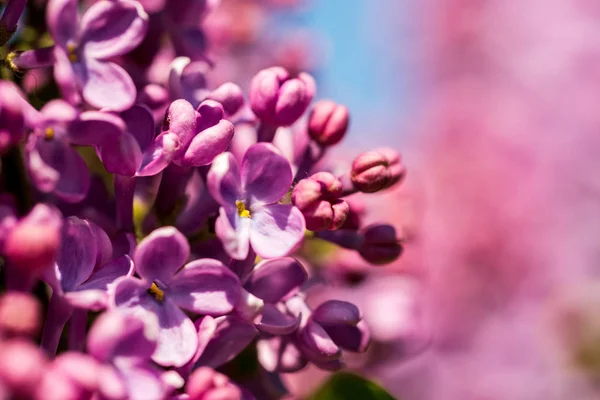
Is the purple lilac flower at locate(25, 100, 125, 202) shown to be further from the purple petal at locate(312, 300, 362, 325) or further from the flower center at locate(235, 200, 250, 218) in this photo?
the purple petal at locate(312, 300, 362, 325)

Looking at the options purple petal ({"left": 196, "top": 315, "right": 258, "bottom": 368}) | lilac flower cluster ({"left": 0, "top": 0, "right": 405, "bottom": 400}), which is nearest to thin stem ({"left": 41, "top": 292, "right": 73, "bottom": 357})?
lilac flower cluster ({"left": 0, "top": 0, "right": 405, "bottom": 400})

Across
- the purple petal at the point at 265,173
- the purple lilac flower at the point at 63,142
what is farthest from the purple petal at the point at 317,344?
the purple lilac flower at the point at 63,142

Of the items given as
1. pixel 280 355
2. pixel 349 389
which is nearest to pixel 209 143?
pixel 280 355

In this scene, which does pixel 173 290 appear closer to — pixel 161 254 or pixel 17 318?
pixel 161 254

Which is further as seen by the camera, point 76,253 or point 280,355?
point 280,355

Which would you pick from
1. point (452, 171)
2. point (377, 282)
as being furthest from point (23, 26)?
point (452, 171)

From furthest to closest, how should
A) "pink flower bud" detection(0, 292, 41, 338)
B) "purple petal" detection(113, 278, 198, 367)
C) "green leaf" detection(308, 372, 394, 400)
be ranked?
"green leaf" detection(308, 372, 394, 400) → "purple petal" detection(113, 278, 198, 367) → "pink flower bud" detection(0, 292, 41, 338)
